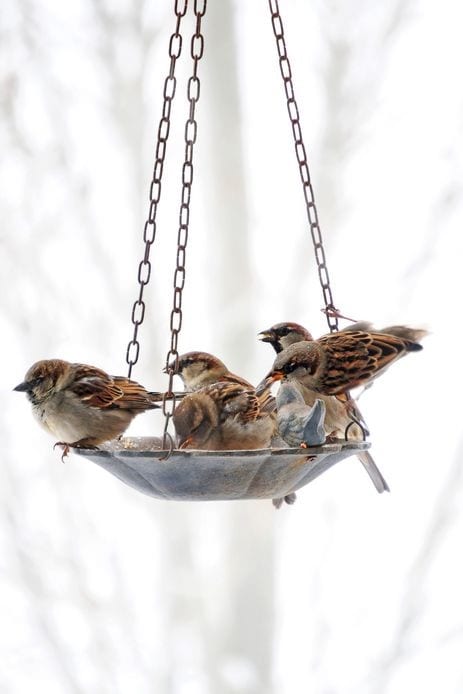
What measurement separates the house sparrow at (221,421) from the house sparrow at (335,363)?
4.7 inches

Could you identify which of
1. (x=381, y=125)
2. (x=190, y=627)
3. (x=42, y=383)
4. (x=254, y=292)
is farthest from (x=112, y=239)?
(x=42, y=383)

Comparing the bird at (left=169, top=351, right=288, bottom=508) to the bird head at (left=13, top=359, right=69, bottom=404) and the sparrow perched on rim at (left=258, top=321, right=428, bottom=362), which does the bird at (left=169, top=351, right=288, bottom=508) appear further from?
the bird head at (left=13, top=359, right=69, bottom=404)

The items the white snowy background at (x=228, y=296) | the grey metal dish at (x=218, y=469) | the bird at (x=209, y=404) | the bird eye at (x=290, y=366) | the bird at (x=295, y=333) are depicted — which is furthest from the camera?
the white snowy background at (x=228, y=296)

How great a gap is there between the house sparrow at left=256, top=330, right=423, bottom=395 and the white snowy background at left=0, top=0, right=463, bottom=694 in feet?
6.78

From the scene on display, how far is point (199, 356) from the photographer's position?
7.65ft

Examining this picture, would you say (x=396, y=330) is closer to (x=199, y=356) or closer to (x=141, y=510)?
(x=199, y=356)

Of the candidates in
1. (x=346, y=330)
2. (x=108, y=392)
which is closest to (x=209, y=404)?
(x=108, y=392)

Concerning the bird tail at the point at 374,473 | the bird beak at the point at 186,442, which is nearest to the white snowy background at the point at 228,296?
the bird tail at the point at 374,473

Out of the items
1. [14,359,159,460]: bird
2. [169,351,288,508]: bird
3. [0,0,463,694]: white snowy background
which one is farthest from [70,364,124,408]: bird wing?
[0,0,463,694]: white snowy background

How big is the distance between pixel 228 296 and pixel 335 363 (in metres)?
2.13

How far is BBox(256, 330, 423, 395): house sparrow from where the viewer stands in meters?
2.04

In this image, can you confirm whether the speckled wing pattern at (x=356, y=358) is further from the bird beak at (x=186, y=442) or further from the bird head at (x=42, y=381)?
the bird head at (x=42, y=381)

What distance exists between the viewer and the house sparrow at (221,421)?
6.18 feet

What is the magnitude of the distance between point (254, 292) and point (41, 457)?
120cm
